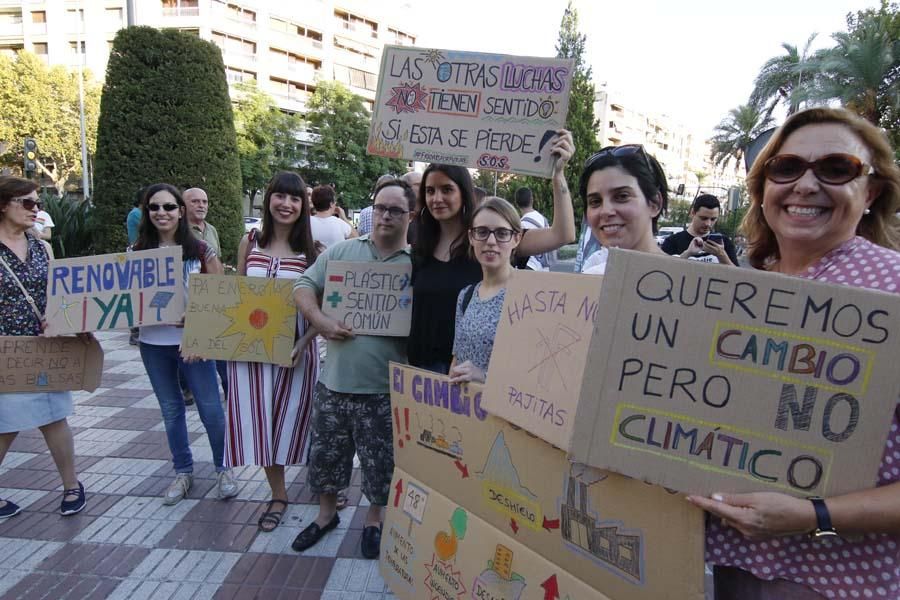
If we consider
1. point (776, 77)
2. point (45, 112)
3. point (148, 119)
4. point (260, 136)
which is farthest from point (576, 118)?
point (45, 112)

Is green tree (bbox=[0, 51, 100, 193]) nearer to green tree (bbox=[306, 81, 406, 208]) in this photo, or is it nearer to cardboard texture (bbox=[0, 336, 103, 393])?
green tree (bbox=[306, 81, 406, 208])

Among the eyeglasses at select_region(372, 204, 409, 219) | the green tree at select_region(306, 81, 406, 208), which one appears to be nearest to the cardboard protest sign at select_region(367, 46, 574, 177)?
the eyeglasses at select_region(372, 204, 409, 219)

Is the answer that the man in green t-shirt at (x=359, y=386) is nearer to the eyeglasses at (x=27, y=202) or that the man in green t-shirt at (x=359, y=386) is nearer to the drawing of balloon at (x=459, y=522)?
the drawing of balloon at (x=459, y=522)

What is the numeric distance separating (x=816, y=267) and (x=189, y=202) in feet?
17.5

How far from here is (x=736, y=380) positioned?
1133 mm

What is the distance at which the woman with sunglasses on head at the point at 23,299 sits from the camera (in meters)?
3.04

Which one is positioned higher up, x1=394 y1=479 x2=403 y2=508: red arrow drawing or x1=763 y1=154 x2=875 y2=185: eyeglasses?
x1=763 y1=154 x2=875 y2=185: eyeglasses

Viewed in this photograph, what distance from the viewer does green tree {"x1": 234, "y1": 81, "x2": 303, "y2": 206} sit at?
2905 centimetres

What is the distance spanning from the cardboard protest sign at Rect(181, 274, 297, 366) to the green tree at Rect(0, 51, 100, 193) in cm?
3313

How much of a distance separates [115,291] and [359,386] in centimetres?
167

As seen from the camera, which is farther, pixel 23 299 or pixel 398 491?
pixel 23 299

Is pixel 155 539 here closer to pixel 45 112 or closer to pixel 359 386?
pixel 359 386

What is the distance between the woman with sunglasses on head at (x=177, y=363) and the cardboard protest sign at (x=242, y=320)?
0.92 ft

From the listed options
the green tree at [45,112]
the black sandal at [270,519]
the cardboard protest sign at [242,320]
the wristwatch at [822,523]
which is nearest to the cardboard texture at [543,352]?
the wristwatch at [822,523]
